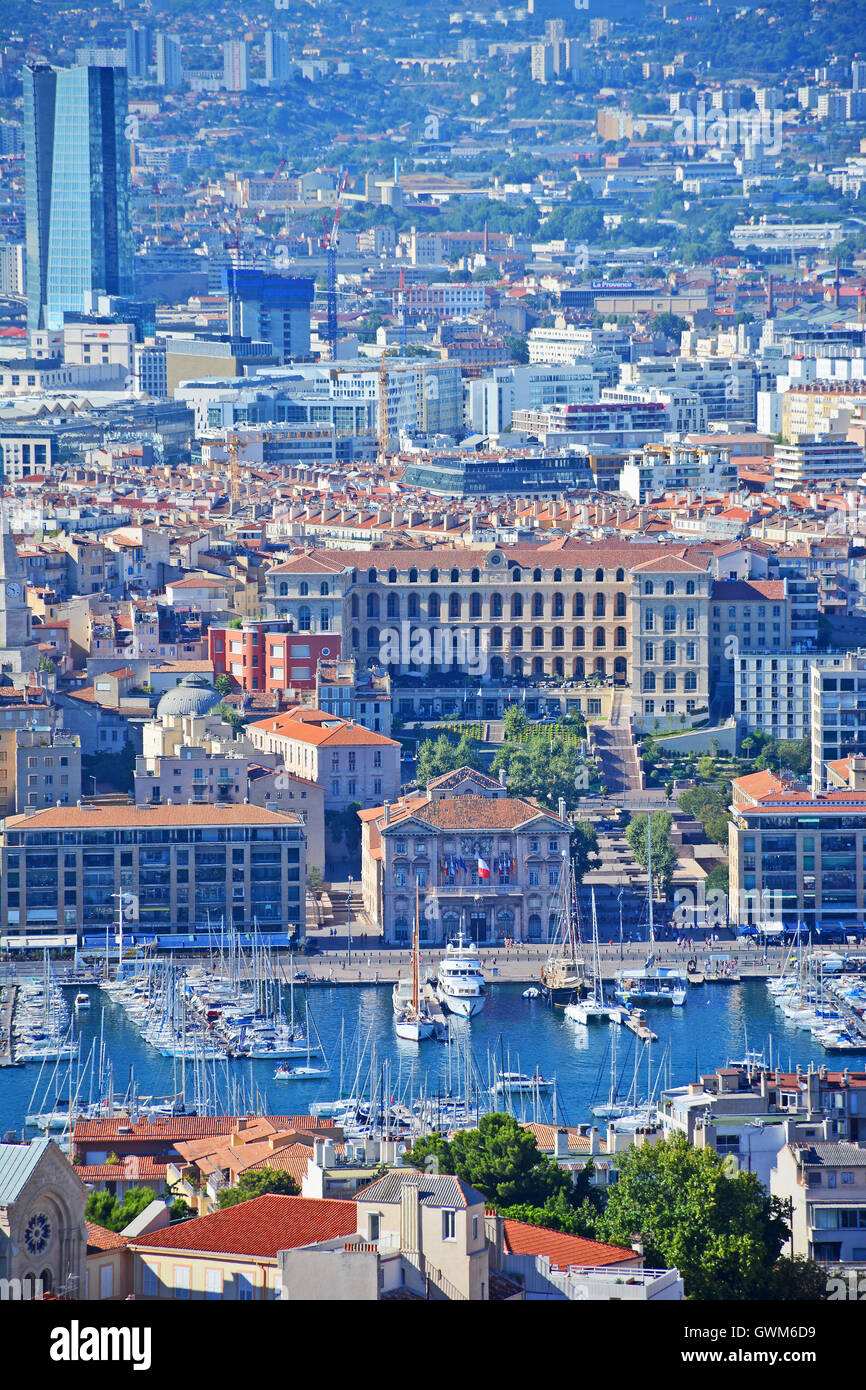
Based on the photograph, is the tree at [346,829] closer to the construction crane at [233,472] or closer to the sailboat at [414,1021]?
the sailboat at [414,1021]

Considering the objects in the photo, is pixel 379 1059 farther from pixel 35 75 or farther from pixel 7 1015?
pixel 35 75

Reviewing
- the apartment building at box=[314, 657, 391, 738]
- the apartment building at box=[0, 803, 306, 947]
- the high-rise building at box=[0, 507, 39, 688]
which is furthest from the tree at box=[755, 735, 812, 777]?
the high-rise building at box=[0, 507, 39, 688]

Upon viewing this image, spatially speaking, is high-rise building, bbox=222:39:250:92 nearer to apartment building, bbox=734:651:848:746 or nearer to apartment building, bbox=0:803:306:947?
apartment building, bbox=734:651:848:746

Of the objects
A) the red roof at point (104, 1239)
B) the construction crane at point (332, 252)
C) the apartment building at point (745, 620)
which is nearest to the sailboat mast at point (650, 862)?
the apartment building at point (745, 620)

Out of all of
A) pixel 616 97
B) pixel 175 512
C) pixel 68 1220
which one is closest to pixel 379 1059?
pixel 68 1220

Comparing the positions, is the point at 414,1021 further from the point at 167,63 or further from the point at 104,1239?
the point at 167,63
